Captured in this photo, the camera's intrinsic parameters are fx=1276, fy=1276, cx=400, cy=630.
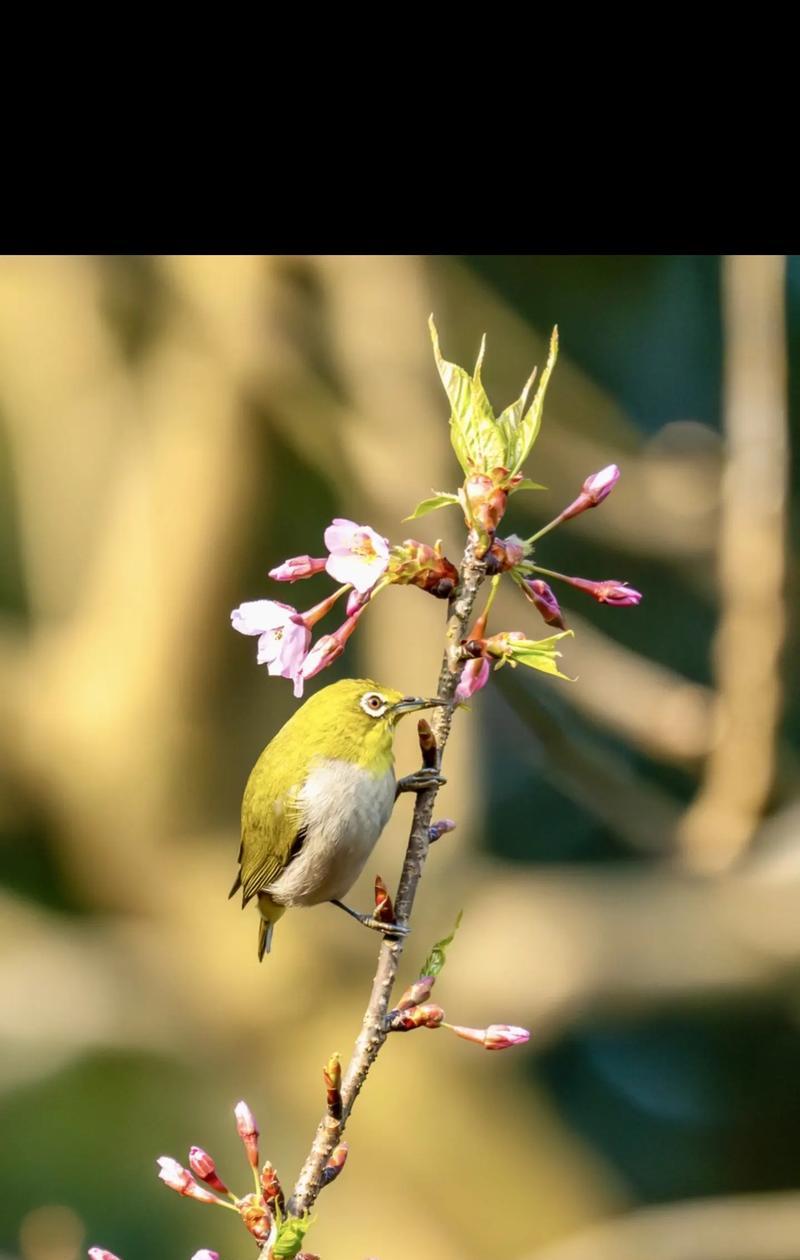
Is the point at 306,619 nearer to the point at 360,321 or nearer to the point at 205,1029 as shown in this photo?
the point at 360,321

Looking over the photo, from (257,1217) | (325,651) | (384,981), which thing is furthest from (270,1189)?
(325,651)

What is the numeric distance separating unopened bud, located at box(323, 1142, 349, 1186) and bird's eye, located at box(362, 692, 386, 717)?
24cm

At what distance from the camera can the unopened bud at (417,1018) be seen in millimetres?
542

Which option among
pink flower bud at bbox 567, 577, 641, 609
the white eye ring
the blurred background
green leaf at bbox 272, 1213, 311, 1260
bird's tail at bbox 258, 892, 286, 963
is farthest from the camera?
the blurred background

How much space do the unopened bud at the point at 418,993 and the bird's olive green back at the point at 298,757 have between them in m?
0.19

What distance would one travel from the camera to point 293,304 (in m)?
3.90

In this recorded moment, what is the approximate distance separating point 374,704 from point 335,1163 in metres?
0.26

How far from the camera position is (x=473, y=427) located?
0.58m

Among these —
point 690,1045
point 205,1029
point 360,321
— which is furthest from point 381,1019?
point 690,1045

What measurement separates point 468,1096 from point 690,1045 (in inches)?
37.9

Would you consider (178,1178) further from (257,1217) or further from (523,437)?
(523,437)

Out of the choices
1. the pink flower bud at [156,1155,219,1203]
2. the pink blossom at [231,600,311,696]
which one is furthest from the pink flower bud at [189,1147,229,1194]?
the pink blossom at [231,600,311,696]

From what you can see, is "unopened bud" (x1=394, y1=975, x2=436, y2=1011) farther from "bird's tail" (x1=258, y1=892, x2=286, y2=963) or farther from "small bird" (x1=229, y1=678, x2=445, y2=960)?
"bird's tail" (x1=258, y1=892, x2=286, y2=963)

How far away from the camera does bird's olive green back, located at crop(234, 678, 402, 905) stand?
74cm
